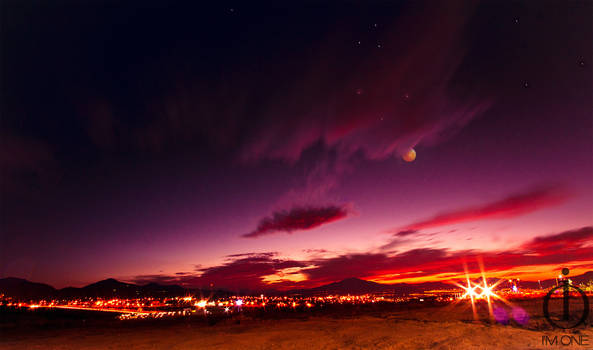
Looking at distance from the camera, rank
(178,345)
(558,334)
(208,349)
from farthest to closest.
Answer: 1. (178,345)
2. (208,349)
3. (558,334)

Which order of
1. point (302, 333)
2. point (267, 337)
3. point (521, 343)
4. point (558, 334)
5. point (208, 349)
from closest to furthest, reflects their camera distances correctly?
point (521, 343) → point (558, 334) → point (208, 349) → point (267, 337) → point (302, 333)

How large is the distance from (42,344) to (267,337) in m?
15.4

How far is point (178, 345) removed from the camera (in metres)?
21.4

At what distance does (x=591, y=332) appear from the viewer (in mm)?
17672

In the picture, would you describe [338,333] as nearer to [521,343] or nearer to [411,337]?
[411,337]

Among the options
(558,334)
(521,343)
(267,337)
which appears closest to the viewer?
(521,343)

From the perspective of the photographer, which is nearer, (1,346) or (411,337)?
(411,337)

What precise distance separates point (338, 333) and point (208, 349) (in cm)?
898

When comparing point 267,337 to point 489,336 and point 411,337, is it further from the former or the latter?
point 489,336

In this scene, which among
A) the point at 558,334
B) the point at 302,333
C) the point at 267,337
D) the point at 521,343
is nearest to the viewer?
the point at 521,343

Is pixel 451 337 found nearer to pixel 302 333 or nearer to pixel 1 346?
pixel 302 333

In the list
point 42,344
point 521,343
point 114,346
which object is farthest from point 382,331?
point 42,344

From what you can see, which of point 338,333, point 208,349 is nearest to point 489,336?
point 338,333

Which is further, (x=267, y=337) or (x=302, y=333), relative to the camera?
(x=302, y=333)
